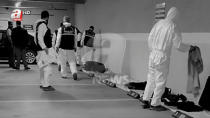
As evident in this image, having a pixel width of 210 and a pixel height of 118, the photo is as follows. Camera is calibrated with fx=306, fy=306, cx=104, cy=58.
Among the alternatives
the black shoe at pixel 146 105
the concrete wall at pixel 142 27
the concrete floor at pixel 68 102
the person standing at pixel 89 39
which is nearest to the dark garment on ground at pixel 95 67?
the concrete wall at pixel 142 27

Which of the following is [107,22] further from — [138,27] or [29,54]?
[29,54]

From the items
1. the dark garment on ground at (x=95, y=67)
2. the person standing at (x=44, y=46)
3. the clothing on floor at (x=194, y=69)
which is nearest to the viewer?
the clothing on floor at (x=194, y=69)

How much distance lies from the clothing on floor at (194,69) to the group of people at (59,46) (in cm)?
322

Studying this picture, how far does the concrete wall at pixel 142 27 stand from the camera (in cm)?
576

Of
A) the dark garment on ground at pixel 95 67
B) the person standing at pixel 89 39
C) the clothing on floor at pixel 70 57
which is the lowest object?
the dark garment on ground at pixel 95 67

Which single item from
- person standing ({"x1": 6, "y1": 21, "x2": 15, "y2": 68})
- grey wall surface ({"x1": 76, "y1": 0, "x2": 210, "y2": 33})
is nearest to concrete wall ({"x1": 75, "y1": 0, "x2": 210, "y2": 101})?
grey wall surface ({"x1": 76, "y1": 0, "x2": 210, "y2": 33})

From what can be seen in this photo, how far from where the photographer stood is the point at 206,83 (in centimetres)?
534

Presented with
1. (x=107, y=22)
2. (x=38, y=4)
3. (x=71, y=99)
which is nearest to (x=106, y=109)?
(x=71, y=99)

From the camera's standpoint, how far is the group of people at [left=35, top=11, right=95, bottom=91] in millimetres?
6965

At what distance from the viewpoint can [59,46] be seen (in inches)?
359

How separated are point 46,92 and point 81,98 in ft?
3.40

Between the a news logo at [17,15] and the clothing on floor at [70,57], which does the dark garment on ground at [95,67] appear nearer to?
the clothing on floor at [70,57]

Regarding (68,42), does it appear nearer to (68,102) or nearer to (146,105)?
(68,102)

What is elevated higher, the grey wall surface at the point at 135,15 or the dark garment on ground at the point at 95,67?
the grey wall surface at the point at 135,15
